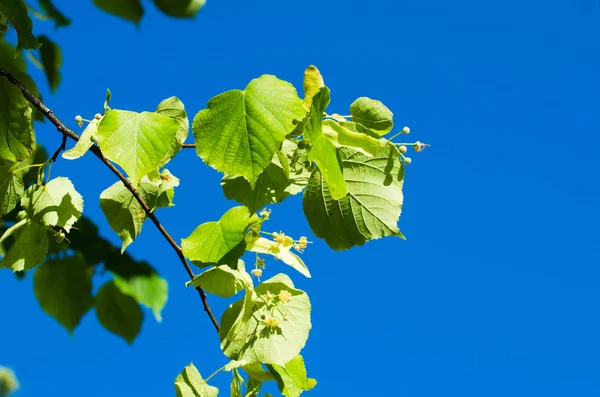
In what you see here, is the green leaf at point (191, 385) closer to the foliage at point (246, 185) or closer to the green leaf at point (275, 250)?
the foliage at point (246, 185)

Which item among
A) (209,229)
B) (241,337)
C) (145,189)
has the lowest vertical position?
(241,337)

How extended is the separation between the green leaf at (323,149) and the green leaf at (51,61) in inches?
53.1

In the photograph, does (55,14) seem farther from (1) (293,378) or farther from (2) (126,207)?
(1) (293,378)

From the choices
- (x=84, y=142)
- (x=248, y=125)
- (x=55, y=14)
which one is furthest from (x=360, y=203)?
(x=55, y=14)

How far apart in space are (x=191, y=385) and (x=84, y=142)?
1.68 feet

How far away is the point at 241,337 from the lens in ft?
3.42

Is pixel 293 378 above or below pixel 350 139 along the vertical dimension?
below

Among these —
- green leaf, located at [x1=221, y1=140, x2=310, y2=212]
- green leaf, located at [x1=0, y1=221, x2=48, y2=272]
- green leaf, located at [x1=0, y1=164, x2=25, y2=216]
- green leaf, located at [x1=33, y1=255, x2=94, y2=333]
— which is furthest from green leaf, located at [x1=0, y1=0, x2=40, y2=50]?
green leaf, located at [x1=33, y1=255, x2=94, y2=333]

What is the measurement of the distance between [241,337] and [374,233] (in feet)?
0.96

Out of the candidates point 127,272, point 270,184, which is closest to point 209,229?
point 270,184

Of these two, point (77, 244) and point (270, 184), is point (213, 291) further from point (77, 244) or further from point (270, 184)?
point (77, 244)

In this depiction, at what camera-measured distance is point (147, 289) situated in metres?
1.61

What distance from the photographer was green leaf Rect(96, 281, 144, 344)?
1642 millimetres

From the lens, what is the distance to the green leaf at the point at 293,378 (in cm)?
110
